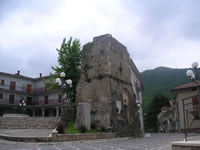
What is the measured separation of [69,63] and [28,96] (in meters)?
22.5

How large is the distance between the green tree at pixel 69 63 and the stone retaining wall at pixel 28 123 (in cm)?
565

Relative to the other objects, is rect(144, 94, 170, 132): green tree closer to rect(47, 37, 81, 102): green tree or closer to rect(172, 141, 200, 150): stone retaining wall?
rect(47, 37, 81, 102): green tree

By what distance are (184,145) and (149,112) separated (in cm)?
4768

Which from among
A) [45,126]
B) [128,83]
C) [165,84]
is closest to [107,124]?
[45,126]

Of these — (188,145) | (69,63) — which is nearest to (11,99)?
(69,63)

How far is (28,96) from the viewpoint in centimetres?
4466

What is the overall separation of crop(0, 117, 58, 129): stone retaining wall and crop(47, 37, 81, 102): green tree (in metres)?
5.65

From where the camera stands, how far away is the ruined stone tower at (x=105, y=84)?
2034cm

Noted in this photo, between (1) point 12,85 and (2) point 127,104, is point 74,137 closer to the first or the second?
(2) point 127,104

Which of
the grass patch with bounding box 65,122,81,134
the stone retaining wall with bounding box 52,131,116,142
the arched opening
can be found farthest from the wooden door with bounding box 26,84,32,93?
the stone retaining wall with bounding box 52,131,116,142

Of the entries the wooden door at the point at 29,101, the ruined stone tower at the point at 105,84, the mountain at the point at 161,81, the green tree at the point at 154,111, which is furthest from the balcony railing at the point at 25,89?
the mountain at the point at 161,81

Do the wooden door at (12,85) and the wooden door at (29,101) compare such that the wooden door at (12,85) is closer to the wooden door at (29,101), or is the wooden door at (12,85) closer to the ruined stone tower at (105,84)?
the wooden door at (29,101)

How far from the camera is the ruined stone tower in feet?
66.7

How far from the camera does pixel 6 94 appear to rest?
40969 millimetres
